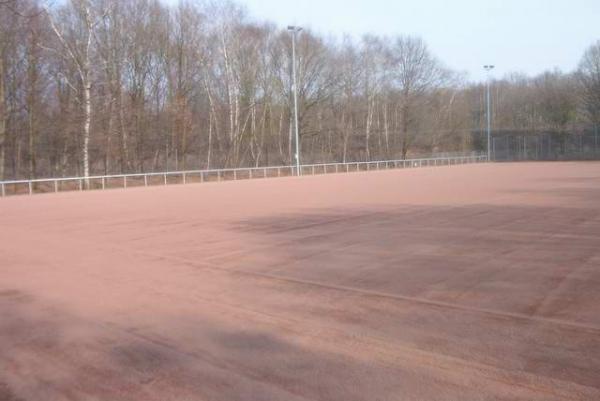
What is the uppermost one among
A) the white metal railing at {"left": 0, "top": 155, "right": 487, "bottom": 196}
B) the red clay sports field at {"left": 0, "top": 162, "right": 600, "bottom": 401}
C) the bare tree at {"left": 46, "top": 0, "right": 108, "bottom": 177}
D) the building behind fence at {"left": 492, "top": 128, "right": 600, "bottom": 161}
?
the bare tree at {"left": 46, "top": 0, "right": 108, "bottom": 177}

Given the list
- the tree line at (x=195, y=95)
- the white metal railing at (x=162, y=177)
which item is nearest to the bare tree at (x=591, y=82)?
the tree line at (x=195, y=95)

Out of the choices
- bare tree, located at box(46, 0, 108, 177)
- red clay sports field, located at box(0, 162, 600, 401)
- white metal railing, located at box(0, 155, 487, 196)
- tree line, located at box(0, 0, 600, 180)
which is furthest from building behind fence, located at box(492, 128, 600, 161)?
red clay sports field, located at box(0, 162, 600, 401)

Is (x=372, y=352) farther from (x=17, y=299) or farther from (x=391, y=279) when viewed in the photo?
(x=17, y=299)

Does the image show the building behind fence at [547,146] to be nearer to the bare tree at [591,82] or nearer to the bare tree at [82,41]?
the bare tree at [591,82]

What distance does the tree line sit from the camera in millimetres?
40500

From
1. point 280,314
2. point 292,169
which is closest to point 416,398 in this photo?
point 280,314

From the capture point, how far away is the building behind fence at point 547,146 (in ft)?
257

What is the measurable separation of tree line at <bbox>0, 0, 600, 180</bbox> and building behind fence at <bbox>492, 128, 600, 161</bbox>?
1.95 meters

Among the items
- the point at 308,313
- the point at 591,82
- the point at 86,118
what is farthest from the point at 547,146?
the point at 308,313

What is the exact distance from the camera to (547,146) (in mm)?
83500

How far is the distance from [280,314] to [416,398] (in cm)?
253

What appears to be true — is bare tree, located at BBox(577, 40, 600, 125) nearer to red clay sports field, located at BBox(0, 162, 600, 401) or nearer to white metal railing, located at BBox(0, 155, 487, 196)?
A: white metal railing, located at BBox(0, 155, 487, 196)

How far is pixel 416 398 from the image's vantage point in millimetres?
4215

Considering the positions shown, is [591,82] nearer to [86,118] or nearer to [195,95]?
[195,95]
